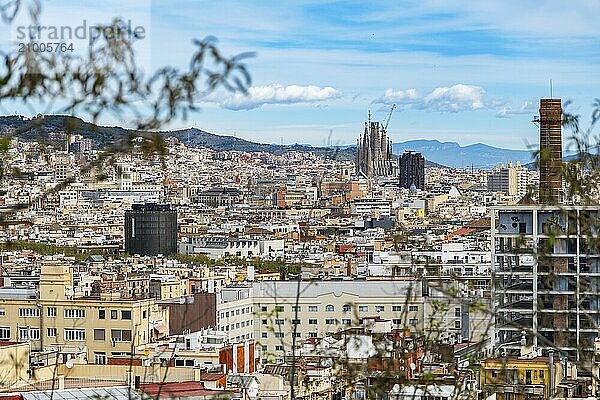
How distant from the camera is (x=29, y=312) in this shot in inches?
758

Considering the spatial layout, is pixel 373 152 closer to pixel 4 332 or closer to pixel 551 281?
pixel 4 332

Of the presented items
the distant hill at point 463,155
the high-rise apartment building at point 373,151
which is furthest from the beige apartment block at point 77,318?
the distant hill at point 463,155

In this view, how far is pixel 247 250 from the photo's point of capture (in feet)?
137

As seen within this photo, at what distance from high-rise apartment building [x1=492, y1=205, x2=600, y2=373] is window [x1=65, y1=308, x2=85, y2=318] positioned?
5.97m

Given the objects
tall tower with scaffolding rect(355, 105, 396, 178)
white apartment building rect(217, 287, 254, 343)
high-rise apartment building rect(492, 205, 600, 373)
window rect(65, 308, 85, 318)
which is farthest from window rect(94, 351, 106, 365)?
tall tower with scaffolding rect(355, 105, 396, 178)

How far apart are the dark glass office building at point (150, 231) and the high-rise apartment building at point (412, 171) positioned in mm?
37632

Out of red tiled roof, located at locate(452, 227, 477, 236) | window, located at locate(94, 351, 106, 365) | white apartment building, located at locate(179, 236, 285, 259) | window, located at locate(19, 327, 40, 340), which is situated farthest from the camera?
red tiled roof, located at locate(452, 227, 477, 236)

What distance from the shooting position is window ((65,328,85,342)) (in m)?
18.8

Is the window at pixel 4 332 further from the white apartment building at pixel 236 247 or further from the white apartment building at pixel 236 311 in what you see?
the white apartment building at pixel 236 247

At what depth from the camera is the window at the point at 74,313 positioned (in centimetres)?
1900

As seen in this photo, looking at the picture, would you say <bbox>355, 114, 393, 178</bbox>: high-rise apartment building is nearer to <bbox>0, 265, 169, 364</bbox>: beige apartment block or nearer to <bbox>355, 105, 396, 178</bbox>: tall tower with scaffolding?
<bbox>355, 105, 396, 178</bbox>: tall tower with scaffolding

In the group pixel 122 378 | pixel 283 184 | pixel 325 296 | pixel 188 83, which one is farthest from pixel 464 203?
pixel 188 83

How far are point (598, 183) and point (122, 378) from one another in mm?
7928

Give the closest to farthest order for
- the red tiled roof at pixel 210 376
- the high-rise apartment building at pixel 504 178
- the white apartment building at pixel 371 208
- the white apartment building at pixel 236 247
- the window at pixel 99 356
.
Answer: the red tiled roof at pixel 210 376, the window at pixel 99 356, the white apartment building at pixel 236 247, the white apartment building at pixel 371 208, the high-rise apartment building at pixel 504 178
